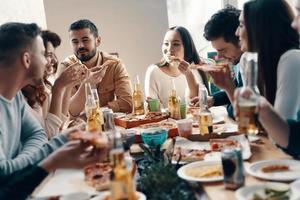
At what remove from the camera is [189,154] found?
4.95 ft

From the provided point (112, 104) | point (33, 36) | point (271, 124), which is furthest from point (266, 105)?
point (112, 104)

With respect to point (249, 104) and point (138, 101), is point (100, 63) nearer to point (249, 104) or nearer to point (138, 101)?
point (138, 101)

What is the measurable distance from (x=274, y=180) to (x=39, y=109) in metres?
1.52

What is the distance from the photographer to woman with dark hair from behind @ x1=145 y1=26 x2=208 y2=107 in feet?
10.0

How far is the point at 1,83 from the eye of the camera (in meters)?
1.61

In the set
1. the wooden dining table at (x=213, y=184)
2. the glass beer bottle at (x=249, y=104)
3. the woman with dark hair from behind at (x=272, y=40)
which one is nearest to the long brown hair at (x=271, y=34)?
the woman with dark hair from behind at (x=272, y=40)

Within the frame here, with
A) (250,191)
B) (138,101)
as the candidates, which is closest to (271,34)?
(250,191)

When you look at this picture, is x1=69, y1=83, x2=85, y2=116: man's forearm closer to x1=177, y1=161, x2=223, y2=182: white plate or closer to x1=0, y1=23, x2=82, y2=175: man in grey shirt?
x1=0, y1=23, x2=82, y2=175: man in grey shirt

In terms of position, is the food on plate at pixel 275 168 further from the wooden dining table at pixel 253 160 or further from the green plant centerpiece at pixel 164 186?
the green plant centerpiece at pixel 164 186

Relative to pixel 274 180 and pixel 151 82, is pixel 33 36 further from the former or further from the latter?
pixel 151 82

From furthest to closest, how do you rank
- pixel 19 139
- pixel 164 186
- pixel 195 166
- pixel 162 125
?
1. pixel 162 125
2. pixel 19 139
3. pixel 195 166
4. pixel 164 186

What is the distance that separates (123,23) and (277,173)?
3.12m

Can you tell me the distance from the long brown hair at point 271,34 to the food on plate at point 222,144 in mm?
343

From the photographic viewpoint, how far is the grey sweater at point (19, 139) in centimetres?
144
